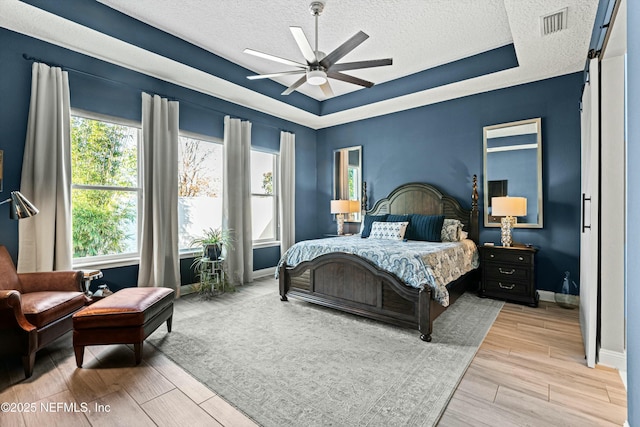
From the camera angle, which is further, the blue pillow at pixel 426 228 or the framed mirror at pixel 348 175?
the framed mirror at pixel 348 175

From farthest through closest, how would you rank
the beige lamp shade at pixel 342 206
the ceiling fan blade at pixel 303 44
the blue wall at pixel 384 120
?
the beige lamp shade at pixel 342 206
the blue wall at pixel 384 120
the ceiling fan blade at pixel 303 44

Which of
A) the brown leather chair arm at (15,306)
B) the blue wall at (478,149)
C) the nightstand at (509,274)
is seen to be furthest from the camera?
the blue wall at (478,149)

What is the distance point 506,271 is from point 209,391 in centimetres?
364

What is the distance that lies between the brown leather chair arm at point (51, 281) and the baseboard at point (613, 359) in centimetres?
440

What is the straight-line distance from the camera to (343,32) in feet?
11.3

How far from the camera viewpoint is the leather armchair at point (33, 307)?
2070mm

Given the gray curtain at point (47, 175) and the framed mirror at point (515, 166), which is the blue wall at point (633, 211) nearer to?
the framed mirror at point (515, 166)

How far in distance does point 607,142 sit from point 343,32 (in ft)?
8.91

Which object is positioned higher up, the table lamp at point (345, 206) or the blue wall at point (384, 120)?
the blue wall at point (384, 120)

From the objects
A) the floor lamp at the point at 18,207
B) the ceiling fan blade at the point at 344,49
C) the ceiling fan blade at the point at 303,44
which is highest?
the ceiling fan blade at the point at 303,44

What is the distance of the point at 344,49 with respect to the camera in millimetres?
2604

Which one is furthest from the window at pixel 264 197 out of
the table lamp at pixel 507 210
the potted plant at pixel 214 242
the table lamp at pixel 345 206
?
the table lamp at pixel 507 210

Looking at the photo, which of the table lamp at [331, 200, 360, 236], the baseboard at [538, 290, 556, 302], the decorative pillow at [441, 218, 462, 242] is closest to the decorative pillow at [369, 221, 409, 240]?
the decorative pillow at [441, 218, 462, 242]

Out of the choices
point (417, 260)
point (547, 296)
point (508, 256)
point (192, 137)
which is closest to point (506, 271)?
point (508, 256)
